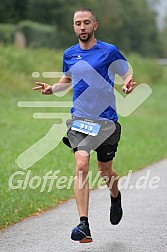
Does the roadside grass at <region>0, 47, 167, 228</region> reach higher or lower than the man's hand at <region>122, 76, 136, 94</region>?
lower

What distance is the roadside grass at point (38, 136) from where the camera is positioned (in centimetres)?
1032

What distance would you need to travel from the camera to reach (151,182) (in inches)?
491

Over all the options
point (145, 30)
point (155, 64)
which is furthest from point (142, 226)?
point (145, 30)

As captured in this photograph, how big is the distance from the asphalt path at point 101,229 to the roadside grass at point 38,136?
37 centimetres

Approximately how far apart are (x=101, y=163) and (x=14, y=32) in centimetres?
4216

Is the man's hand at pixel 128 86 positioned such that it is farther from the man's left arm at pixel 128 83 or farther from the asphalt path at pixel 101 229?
the asphalt path at pixel 101 229

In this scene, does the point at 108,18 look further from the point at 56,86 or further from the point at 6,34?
the point at 56,86

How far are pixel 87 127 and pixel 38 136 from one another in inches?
444

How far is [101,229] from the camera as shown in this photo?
322 inches

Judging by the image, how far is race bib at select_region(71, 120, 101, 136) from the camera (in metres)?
7.38

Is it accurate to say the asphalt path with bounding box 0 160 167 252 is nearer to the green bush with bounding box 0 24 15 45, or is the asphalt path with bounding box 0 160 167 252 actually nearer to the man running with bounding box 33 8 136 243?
the man running with bounding box 33 8 136 243

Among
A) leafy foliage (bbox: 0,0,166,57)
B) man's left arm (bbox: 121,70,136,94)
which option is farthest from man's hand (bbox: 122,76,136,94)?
leafy foliage (bbox: 0,0,166,57)

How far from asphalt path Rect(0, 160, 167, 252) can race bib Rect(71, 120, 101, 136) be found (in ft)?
3.51

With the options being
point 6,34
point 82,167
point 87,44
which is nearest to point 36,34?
point 6,34
